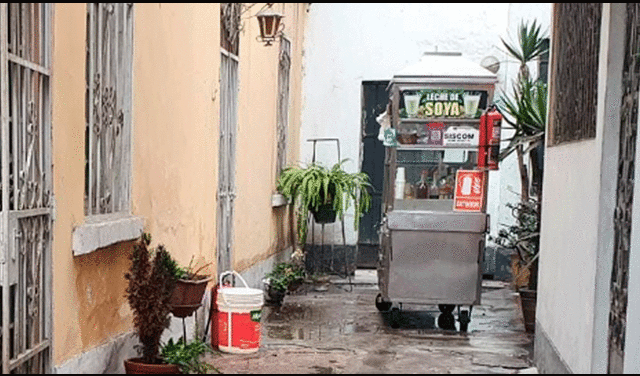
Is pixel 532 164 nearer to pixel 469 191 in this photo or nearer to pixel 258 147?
pixel 469 191

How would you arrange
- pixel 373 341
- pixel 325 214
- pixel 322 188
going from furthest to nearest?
pixel 325 214 → pixel 322 188 → pixel 373 341

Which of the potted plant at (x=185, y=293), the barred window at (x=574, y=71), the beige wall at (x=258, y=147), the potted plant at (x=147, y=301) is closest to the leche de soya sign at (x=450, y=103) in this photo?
the barred window at (x=574, y=71)

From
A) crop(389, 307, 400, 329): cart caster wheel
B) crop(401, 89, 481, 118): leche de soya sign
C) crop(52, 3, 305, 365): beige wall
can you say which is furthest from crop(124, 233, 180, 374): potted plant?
crop(401, 89, 481, 118): leche de soya sign

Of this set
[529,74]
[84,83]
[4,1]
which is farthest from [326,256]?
[4,1]

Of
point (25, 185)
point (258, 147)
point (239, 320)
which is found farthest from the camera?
point (258, 147)

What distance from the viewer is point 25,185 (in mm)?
3176

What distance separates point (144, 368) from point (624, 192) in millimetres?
2612

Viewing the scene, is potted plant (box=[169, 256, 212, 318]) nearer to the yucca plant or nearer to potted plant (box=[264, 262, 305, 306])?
potted plant (box=[264, 262, 305, 306])

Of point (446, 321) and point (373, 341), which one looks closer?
point (373, 341)

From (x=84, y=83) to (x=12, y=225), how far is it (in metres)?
0.96

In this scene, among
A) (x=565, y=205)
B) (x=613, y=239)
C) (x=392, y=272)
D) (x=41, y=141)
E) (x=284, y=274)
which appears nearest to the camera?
(x=41, y=141)

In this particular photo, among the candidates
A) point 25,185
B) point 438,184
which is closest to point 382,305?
point 438,184

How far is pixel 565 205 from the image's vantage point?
4.61 meters

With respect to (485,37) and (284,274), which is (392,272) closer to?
(284,274)
